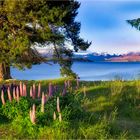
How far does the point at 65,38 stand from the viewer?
28.8 metres

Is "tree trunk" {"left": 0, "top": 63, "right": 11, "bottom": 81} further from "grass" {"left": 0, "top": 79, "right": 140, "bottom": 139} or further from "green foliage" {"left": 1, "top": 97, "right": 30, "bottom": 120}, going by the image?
"green foliage" {"left": 1, "top": 97, "right": 30, "bottom": 120}

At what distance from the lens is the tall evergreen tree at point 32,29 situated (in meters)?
26.6

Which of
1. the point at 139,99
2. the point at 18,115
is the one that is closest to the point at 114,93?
the point at 139,99

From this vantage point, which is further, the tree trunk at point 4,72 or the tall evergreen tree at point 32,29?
the tree trunk at point 4,72

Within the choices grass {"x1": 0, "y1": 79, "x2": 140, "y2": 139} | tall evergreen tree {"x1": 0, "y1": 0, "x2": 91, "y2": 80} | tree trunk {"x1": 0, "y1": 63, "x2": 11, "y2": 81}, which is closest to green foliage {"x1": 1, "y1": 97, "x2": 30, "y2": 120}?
grass {"x1": 0, "y1": 79, "x2": 140, "y2": 139}

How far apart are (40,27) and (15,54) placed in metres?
1.96

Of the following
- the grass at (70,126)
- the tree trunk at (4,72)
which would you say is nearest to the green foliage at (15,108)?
the grass at (70,126)

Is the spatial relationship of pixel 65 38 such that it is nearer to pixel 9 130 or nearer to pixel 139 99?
pixel 139 99

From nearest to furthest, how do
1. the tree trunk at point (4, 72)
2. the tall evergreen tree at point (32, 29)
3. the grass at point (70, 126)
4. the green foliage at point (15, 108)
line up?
the grass at point (70, 126) → the green foliage at point (15, 108) → the tall evergreen tree at point (32, 29) → the tree trunk at point (4, 72)

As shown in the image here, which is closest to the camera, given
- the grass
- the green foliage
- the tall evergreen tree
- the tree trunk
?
the grass

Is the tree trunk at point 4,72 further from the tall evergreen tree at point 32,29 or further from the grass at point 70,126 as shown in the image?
the grass at point 70,126

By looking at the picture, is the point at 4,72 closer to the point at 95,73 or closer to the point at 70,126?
the point at 70,126

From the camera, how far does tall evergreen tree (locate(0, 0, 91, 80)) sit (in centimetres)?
2662

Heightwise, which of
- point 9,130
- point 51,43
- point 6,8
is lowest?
point 9,130
